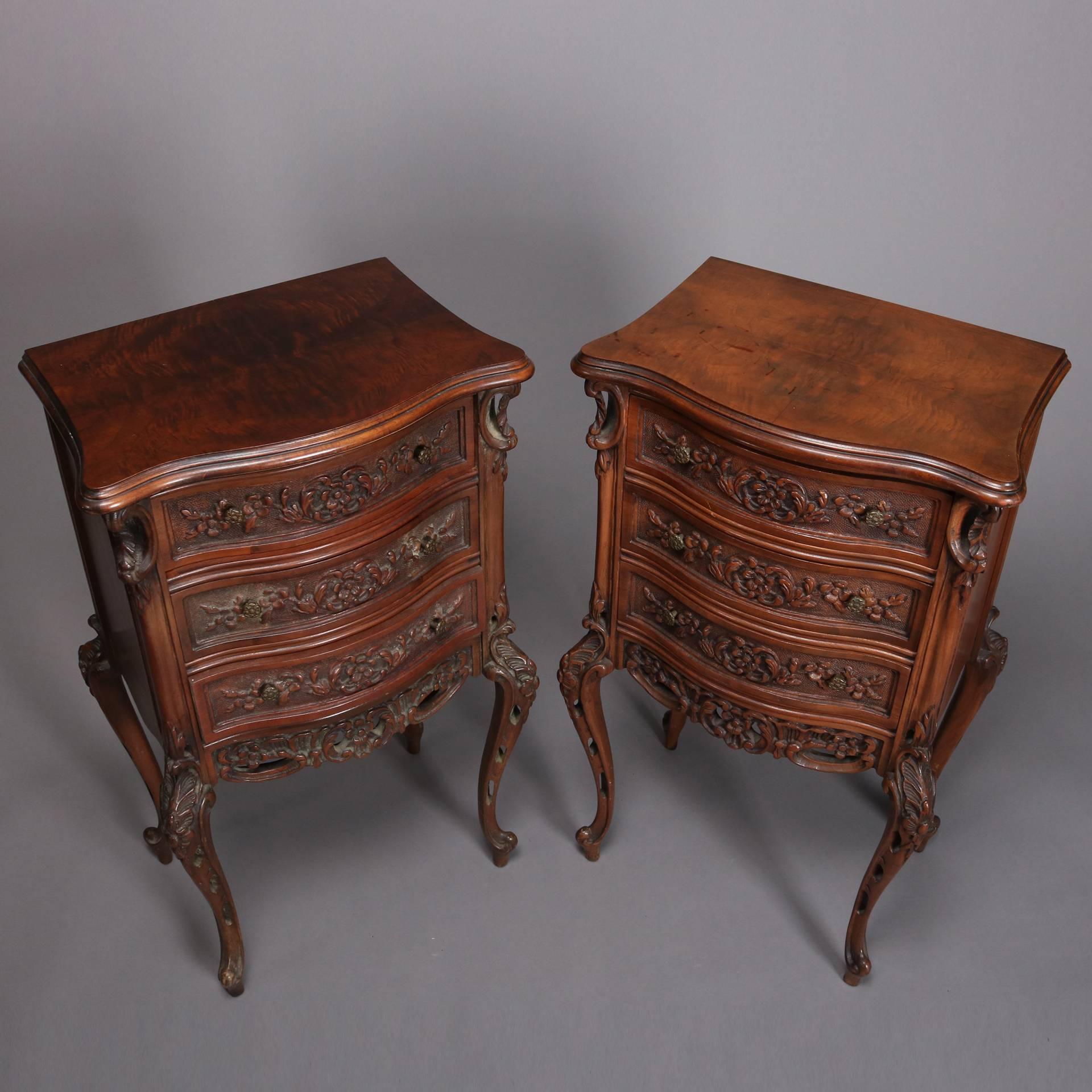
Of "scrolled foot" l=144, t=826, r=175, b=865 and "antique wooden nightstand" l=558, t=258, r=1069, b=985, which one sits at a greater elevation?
"antique wooden nightstand" l=558, t=258, r=1069, b=985

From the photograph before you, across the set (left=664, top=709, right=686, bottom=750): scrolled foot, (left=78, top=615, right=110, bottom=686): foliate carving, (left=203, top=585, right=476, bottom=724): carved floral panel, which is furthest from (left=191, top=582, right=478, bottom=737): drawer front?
(left=664, top=709, right=686, bottom=750): scrolled foot

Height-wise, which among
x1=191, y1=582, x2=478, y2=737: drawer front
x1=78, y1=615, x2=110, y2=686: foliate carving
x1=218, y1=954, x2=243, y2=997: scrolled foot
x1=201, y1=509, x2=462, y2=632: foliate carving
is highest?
x1=201, y1=509, x2=462, y2=632: foliate carving

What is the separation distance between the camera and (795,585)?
7.55ft

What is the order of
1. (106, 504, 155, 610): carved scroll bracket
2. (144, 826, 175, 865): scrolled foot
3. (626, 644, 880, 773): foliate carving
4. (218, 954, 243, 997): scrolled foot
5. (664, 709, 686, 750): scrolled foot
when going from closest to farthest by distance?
(106, 504, 155, 610): carved scroll bracket → (626, 644, 880, 773): foliate carving → (218, 954, 243, 997): scrolled foot → (144, 826, 175, 865): scrolled foot → (664, 709, 686, 750): scrolled foot

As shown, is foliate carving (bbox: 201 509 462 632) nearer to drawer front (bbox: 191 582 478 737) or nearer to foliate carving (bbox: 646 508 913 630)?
drawer front (bbox: 191 582 478 737)

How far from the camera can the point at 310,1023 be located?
2631 mm

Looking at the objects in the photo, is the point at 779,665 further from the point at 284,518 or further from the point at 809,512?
the point at 284,518

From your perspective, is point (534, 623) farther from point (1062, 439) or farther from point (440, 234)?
point (1062, 439)

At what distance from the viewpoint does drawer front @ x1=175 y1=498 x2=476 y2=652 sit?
7.34 ft

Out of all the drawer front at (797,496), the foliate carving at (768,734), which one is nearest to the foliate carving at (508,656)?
the foliate carving at (768,734)

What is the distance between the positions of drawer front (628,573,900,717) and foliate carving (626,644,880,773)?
0.07 metres

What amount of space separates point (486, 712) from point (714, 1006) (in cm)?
98

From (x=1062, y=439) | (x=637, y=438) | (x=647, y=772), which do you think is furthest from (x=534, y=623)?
(x=1062, y=439)

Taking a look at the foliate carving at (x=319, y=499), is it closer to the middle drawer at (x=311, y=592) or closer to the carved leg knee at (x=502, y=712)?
the middle drawer at (x=311, y=592)
